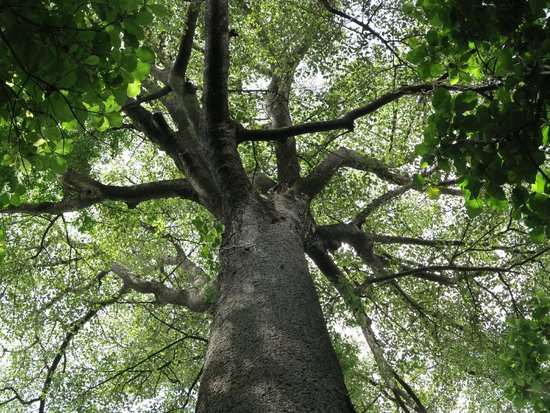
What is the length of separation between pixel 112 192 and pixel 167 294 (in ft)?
10.2

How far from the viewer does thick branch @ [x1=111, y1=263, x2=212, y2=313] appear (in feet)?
25.3

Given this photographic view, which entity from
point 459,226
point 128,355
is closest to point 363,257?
point 459,226

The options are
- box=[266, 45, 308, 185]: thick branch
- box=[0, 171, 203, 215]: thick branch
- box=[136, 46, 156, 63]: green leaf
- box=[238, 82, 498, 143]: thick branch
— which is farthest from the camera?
box=[266, 45, 308, 185]: thick branch

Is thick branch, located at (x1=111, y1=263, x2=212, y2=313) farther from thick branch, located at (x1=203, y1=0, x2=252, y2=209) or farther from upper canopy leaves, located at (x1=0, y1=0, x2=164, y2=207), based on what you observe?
upper canopy leaves, located at (x1=0, y1=0, x2=164, y2=207)

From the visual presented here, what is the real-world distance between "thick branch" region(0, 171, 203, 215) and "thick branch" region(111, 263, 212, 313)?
6.54ft

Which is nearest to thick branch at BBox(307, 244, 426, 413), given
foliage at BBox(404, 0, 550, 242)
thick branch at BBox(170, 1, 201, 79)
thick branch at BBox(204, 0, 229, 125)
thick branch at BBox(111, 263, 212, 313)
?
thick branch at BBox(204, 0, 229, 125)

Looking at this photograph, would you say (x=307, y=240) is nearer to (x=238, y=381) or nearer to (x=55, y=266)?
(x=238, y=381)

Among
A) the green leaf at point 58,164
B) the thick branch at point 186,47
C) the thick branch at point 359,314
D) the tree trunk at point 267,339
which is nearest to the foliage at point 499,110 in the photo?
the tree trunk at point 267,339

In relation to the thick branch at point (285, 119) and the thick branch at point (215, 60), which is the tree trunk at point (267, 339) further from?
the thick branch at point (285, 119)

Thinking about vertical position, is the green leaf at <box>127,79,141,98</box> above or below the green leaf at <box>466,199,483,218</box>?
above

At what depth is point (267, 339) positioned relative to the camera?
2.28m

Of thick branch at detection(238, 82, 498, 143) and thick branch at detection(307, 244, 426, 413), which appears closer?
thick branch at detection(238, 82, 498, 143)

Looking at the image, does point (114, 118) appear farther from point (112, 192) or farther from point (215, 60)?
point (112, 192)

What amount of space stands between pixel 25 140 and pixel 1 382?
12077 millimetres
